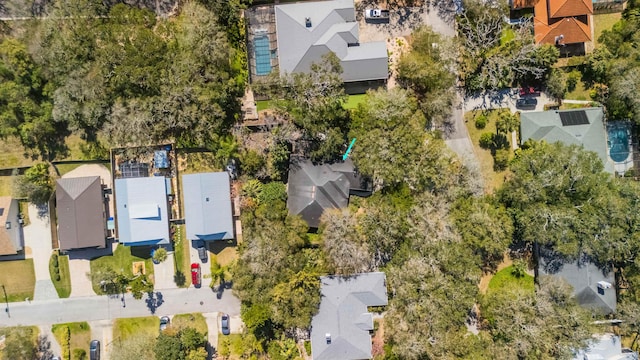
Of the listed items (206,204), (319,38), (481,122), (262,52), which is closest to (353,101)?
(319,38)

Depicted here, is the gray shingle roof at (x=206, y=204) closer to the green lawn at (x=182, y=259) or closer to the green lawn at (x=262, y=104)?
the green lawn at (x=182, y=259)

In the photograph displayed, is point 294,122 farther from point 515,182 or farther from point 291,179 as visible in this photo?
point 515,182

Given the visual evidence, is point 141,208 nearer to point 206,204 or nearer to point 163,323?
point 206,204

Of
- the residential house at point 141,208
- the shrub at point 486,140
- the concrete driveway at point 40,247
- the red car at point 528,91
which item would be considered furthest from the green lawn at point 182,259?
the red car at point 528,91

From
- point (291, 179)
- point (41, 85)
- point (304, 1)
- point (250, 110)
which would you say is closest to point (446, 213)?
point (291, 179)

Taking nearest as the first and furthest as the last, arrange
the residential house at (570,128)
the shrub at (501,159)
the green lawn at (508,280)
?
the residential house at (570,128)
the shrub at (501,159)
the green lawn at (508,280)

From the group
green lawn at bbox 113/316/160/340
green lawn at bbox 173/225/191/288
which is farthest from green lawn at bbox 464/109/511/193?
green lawn at bbox 113/316/160/340
